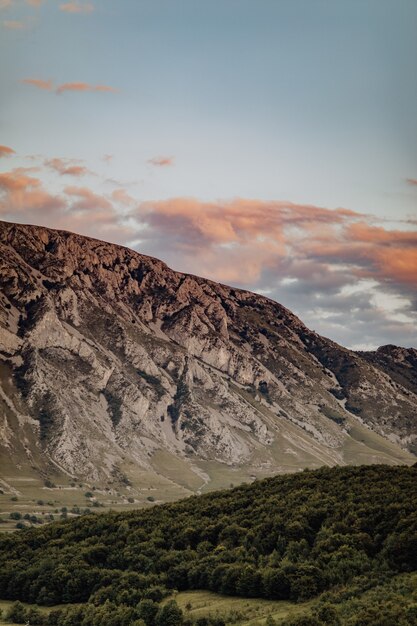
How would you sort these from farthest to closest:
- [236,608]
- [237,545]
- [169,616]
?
1. [237,545]
2. [236,608]
3. [169,616]

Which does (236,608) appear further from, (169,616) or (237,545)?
(237,545)

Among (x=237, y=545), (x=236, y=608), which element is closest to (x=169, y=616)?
(x=236, y=608)

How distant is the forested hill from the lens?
260 ft

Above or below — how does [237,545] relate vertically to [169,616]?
above

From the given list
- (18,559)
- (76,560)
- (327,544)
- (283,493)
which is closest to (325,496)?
(283,493)

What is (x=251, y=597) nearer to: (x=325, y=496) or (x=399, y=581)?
(x=399, y=581)

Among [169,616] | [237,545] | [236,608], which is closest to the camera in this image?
[169,616]

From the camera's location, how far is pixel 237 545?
9888cm

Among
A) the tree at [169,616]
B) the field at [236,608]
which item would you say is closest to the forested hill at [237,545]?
the field at [236,608]

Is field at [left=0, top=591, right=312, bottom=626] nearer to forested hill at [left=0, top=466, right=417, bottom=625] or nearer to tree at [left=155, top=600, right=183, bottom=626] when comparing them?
tree at [left=155, top=600, right=183, bottom=626]

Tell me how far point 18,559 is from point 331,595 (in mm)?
62049

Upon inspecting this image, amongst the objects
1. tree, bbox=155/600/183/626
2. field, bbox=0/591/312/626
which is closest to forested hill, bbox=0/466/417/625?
field, bbox=0/591/312/626

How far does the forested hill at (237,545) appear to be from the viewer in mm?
79375

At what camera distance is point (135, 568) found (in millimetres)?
98750
